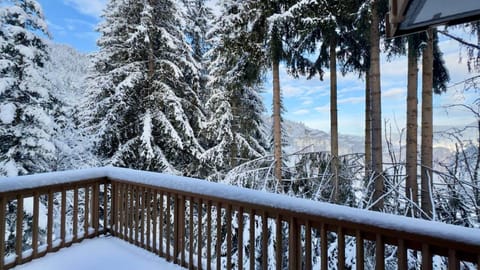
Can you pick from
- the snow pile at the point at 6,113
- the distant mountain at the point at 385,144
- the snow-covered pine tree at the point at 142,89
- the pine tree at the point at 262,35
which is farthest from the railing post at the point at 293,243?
the snow-covered pine tree at the point at 142,89

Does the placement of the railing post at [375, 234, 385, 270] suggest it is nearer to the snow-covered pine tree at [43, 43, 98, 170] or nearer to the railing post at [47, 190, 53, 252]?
the railing post at [47, 190, 53, 252]

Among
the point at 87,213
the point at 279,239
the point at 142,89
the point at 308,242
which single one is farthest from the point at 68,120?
the point at 308,242

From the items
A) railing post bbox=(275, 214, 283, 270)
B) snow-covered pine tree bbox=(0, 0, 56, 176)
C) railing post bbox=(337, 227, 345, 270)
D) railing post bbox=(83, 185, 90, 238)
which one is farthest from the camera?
snow-covered pine tree bbox=(0, 0, 56, 176)

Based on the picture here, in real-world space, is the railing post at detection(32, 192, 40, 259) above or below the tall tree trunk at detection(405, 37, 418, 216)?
below

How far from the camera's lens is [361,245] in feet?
6.45

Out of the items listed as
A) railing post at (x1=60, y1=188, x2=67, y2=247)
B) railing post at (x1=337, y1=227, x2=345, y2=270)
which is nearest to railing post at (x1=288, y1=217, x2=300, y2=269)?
railing post at (x1=337, y1=227, x2=345, y2=270)

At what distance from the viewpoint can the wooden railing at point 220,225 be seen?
1790mm

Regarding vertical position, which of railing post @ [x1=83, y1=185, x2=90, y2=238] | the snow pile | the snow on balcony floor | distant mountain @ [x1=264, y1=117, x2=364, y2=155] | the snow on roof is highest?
the snow pile

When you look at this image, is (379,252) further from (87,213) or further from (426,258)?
(87,213)

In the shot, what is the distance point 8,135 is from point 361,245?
7.64 m

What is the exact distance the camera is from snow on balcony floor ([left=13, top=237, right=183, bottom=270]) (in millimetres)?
3082

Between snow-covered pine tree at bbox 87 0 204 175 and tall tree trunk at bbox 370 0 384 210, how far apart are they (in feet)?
17.5

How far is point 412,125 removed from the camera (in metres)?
6.03

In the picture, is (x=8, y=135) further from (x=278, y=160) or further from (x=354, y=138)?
(x=354, y=138)
